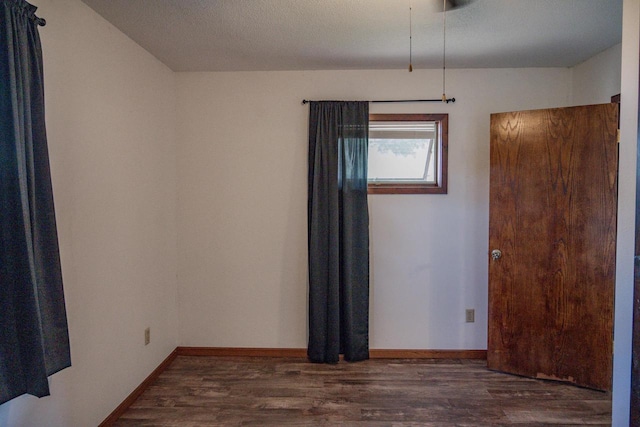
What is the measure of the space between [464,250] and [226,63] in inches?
97.9

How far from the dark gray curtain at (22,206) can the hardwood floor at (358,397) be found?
41.4 inches

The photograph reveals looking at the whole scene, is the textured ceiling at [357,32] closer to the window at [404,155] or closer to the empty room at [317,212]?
the empty room at [317,212]

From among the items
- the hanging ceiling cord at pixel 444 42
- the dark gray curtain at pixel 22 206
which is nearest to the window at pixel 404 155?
the hanging ceiling cord at pixel 444 42

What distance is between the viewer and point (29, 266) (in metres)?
1.40

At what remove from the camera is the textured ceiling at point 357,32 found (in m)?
1.99

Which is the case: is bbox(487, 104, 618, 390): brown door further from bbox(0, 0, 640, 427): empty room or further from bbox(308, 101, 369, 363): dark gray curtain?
bbox(308, 101, 369, 363): dark gray curtain

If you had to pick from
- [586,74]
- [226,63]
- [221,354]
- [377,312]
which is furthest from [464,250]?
[226,63]

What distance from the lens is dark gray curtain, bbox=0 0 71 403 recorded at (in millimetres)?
1374

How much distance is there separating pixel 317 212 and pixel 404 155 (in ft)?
2.98

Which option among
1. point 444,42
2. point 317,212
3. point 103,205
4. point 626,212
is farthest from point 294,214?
point 626,212

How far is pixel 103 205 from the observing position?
213 cm

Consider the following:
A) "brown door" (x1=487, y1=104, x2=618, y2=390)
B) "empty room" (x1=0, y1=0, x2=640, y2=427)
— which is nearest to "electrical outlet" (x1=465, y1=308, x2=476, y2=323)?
"empty room" (x1=0, y1=0, x2=640, y2=427)

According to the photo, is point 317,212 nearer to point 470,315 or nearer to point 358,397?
point 358,397

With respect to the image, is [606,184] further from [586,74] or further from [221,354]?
[221,354]
